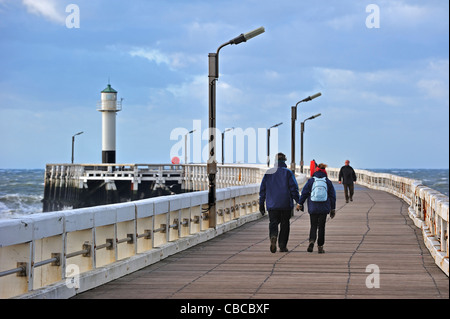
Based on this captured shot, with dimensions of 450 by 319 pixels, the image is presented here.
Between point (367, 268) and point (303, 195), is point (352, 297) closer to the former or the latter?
point (367, 268)

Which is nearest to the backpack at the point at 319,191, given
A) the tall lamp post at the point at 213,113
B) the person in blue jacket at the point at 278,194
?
the person in blue jacket at the point at 278,194

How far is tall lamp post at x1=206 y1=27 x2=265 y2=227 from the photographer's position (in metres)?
19.8

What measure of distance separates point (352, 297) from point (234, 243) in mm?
8177

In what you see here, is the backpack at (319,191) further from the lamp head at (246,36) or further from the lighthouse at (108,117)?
the lighthouse at (108,117)

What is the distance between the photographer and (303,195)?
54.3 feet

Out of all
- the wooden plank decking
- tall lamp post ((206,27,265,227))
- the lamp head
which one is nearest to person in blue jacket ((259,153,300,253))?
the wooden plank decking

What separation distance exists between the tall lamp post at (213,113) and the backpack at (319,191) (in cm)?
382

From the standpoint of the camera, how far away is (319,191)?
→ 643 inches

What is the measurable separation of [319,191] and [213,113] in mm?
4767

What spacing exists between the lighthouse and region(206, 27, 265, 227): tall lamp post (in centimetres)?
6891

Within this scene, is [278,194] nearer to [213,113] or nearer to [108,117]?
[213,113]

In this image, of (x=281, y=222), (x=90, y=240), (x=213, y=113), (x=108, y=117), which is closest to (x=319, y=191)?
(x=281, y=222)
